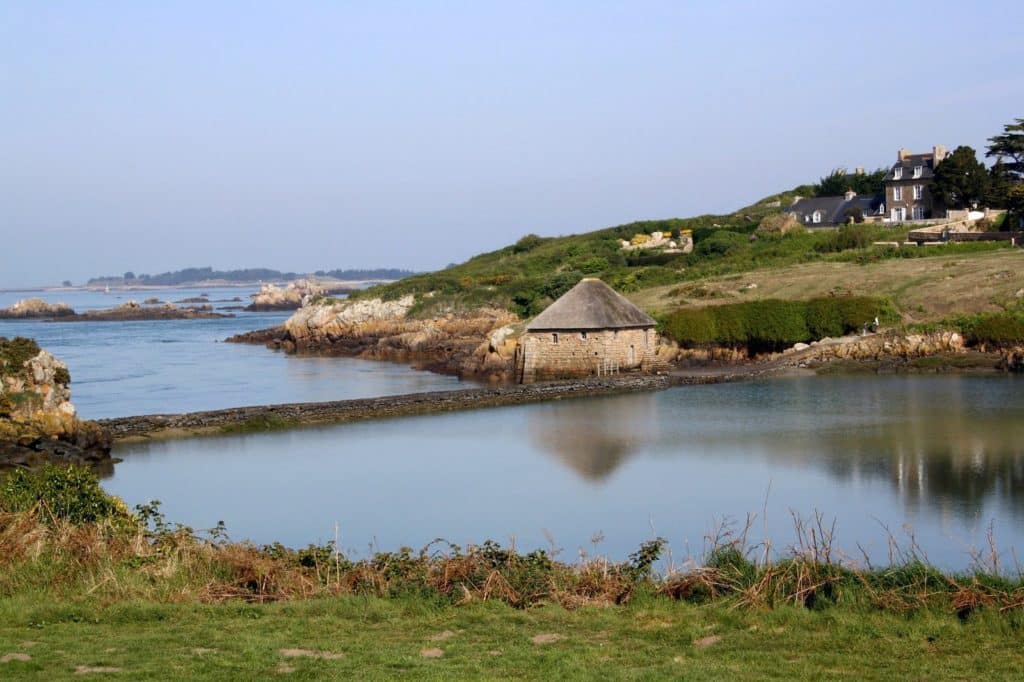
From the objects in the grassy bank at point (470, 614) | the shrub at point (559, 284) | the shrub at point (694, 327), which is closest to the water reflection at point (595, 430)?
the shrub at point (694, 327)

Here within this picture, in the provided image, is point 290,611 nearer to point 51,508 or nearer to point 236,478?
point 51,508

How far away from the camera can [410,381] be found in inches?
1572

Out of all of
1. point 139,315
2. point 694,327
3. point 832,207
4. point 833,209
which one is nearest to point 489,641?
point 694,327

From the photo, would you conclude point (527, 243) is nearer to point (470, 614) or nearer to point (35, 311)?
point (35, 311)

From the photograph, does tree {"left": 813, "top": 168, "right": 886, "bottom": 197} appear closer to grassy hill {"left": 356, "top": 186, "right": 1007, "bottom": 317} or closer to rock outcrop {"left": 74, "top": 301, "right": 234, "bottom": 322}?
grassy hill {"left": 356, "top": 186, "right": 1007, "bottom": 317}

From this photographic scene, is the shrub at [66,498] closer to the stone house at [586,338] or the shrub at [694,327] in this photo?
the stone house at [586,338]

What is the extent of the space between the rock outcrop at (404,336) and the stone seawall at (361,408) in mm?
6647

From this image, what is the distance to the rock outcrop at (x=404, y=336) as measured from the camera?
42188 millimetres

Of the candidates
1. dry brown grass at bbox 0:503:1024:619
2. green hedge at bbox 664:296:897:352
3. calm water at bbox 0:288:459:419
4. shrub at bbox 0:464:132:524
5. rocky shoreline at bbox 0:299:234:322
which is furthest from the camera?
rocky shoreline at bbox 0:299:234:322

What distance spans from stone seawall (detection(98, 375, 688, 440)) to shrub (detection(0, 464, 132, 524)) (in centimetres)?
1291

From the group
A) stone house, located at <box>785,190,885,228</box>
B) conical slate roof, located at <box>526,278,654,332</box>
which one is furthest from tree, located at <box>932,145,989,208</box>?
conical slate roof, located at <box>526,278,654,332</box>

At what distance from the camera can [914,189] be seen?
2275 inches

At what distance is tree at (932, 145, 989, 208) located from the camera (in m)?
54.0

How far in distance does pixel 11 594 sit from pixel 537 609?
4.33 metres
